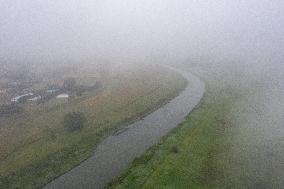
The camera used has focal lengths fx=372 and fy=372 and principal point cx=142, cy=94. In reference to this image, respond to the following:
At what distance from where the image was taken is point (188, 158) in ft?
165

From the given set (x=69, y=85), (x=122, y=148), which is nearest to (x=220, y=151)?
(x=122, y=148)

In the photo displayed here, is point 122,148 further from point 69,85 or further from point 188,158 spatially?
point 69,85

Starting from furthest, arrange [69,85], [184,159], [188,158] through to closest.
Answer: [69,85]
[188,158]
[184,159]

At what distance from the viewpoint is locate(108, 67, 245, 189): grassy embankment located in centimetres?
4375

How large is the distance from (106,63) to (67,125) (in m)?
112

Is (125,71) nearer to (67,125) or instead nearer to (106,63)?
(106,63)

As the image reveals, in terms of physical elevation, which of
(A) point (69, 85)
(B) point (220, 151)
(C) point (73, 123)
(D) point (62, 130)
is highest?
(B) point (220, 151)

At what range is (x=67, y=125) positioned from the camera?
65.8 metres

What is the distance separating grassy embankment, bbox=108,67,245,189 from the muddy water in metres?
2.22

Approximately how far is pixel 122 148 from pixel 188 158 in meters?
12.0

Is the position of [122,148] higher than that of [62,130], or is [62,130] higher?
[122,148]

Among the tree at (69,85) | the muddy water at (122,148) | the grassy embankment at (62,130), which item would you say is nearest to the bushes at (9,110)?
the grassy embankment at (62,130)

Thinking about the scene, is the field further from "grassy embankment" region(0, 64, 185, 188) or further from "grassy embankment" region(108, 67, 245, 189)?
"grassy embankment" region(0, 64, 185, 188)

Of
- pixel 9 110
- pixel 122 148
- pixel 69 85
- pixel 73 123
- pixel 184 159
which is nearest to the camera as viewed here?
pixel 184 159
